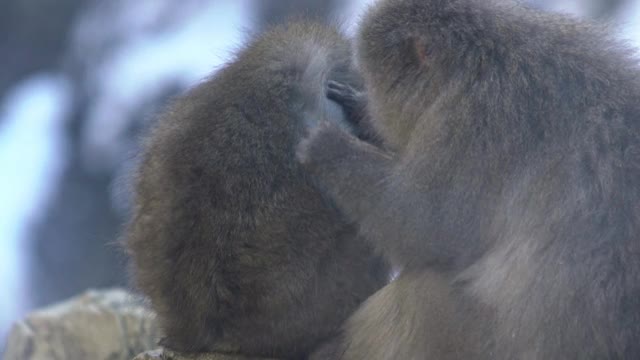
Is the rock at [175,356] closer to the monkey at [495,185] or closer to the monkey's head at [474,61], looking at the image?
the monkey at [495,185]

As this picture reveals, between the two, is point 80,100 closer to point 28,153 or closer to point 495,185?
point 28,153

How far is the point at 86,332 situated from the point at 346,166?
3482 mm

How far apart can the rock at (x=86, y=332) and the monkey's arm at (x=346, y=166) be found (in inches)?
112

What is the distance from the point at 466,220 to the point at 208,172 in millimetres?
1107

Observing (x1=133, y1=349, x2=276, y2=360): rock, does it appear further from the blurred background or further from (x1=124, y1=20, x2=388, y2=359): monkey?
the blurred background

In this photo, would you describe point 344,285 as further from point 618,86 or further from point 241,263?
point 618,86

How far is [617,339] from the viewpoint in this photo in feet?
14.2

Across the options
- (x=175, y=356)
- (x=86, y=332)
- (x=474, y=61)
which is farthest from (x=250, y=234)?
(x=86, y=332)

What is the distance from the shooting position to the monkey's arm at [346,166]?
16.4ft

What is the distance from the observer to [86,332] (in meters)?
8.01

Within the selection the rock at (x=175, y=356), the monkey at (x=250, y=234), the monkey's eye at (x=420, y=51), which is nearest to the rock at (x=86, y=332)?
the rock at (x=175, y=356)

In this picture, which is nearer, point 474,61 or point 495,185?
point 495,185

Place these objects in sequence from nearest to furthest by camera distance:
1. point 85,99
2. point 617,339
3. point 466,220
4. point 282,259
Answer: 1. point 617,339
2. point 466,220
3. point 282,259
4. point 85,99

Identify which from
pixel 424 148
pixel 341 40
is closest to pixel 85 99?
pixel 341 40
